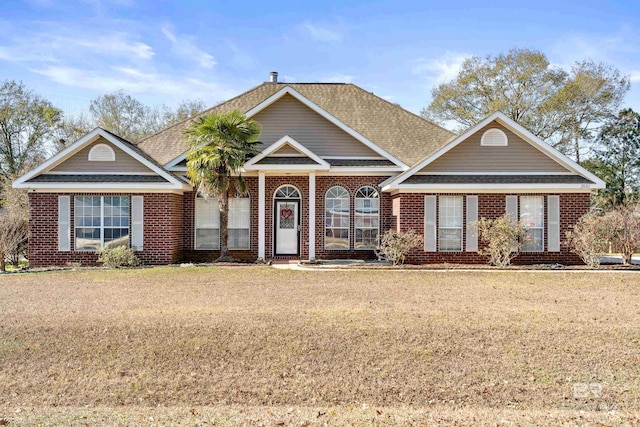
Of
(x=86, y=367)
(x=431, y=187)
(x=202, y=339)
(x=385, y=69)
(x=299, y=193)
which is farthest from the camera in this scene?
(x=385, y=69)

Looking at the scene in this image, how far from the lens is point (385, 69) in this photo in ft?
77.2

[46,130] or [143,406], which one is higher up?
[46,130]

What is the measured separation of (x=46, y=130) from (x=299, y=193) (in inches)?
1173

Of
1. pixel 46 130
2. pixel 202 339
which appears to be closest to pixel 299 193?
pixel 202 339

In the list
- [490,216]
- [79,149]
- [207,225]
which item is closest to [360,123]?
[490,216]

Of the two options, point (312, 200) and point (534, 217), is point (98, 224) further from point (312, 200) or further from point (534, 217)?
point (534, 217)

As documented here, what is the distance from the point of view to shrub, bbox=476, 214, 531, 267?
1623cm

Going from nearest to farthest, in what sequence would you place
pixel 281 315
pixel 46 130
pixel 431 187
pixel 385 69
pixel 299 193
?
1. pixel 281 315
2. pixel 431 187
3. pixel 299 193
4. pixel 385 69
5. pixel 46 130

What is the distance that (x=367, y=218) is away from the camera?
18.7m

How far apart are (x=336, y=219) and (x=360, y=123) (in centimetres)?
505

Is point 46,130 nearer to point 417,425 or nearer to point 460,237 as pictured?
point 460,237

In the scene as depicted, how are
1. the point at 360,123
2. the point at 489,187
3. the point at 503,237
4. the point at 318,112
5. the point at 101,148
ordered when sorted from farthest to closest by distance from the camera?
1. the point at 360,123
2. the point at 318,112
3. the point at 101,148
4. the point at 489,187
5. the point at 503,237

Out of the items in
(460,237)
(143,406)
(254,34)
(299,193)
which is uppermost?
(254,34)

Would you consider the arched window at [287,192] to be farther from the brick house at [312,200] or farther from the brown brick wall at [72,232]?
the brown brick wall at [72,232]
